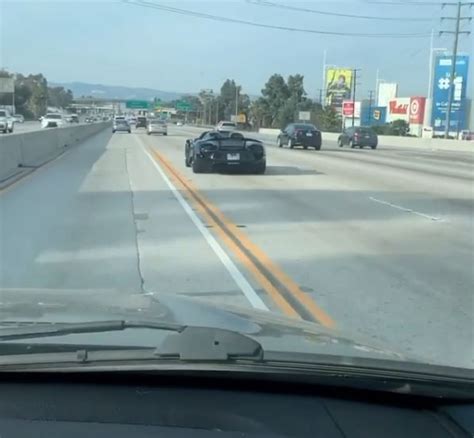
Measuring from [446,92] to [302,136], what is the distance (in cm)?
6394

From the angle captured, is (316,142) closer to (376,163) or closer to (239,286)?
(376,163)

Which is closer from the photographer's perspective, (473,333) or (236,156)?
(473,333)

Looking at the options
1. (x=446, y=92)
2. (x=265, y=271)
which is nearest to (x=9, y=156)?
(x=265, y=271)

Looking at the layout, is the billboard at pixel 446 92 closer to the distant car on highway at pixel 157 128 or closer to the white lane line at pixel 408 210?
the distant car on highway at pixel 157 128

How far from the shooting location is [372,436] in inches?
93.9

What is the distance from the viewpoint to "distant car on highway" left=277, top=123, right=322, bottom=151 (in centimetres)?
4469

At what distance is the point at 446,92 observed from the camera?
4053 inches

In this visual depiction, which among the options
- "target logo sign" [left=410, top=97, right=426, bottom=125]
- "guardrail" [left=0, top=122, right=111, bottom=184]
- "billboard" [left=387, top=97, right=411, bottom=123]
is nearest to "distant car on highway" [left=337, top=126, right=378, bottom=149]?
"guardrail" [left=0, top=122, right=111, bottom=184]

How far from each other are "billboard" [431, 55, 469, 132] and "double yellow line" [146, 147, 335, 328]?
89.4 meters

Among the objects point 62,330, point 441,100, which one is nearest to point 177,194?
point 62,330

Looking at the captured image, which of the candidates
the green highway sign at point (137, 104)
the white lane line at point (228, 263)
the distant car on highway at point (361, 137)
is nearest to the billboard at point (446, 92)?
the distant car on highway at point (361, 137)

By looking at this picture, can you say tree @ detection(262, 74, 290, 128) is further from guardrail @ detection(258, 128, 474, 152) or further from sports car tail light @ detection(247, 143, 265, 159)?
sports car tail light @ detection(247, 143, 265, 159)

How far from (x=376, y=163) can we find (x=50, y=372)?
101 ft

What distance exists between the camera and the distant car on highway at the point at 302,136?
44.7 metres
